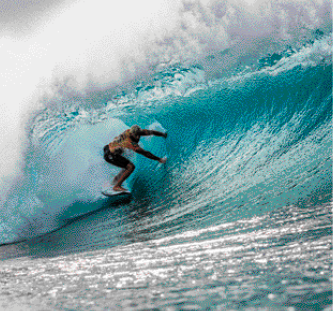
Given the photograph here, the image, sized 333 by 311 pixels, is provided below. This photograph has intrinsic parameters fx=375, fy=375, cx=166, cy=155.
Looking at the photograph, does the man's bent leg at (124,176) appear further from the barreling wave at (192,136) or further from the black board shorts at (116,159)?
the barreling wave at (192,136)

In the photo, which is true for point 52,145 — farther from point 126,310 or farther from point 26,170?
point 126,310

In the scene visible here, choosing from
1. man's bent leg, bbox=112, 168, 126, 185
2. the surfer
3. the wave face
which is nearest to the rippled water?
the wave face

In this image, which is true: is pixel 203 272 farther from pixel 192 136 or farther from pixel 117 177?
pixel 192 136

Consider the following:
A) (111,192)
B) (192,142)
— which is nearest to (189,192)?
(111,192)

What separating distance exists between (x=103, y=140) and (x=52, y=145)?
82cm

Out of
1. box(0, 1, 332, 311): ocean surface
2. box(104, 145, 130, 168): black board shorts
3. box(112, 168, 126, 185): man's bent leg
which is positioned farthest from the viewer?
box(112, 168, 126, 185): man's bent leg

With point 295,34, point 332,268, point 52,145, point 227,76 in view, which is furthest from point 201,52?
point 332,268

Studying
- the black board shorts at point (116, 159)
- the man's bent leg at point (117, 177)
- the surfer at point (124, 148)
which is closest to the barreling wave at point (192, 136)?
the man's bent leg at point (117, 177)

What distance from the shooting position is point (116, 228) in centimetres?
409

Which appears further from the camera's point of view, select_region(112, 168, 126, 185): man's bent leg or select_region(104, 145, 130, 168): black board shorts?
select_region(112, 168, 126, 185): man's bent leg

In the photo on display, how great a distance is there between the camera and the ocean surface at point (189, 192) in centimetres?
219

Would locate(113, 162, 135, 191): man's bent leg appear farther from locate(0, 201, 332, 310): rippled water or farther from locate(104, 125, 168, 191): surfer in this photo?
locate(0, 201, 332, 310): rippled water

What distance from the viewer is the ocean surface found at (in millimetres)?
2191

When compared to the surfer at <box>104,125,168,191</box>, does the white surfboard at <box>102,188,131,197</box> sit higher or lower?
lower
